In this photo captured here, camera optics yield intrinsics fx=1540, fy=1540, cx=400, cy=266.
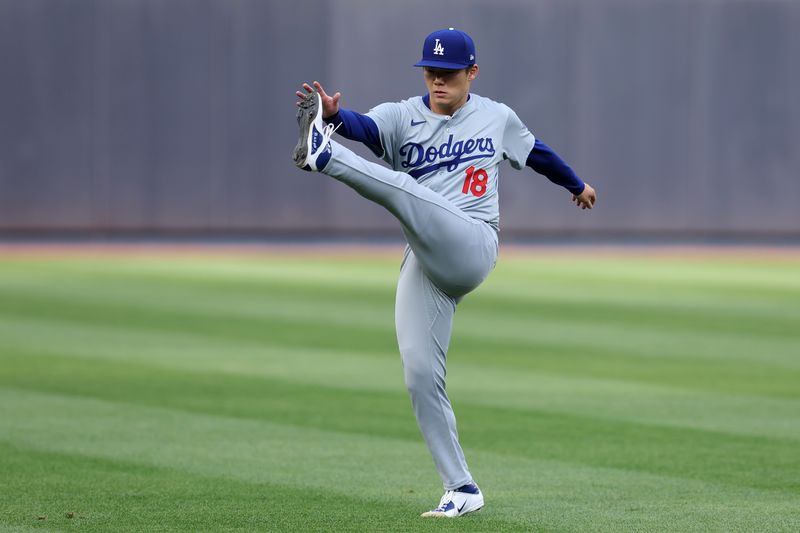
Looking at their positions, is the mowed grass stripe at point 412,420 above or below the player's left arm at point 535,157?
below

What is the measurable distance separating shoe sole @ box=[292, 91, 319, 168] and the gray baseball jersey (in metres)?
0.47

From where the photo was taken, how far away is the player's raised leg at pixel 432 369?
22.5 feet

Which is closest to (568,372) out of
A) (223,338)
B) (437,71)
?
(223,338)

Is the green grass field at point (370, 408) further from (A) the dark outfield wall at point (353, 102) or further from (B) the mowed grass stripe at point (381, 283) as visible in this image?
(A) the dark outfield wall at point (353, 102)

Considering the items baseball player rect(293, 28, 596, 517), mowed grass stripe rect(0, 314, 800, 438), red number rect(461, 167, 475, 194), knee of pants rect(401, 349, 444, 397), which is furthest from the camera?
mowed grass stripe rect(0, 314, 800, 438)

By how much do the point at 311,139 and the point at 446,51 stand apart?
83 centimetres

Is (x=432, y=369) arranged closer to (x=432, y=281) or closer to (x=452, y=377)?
(x=432, y=281)

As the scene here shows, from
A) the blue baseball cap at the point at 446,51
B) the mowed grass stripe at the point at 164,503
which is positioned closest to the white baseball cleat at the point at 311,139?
the blue baseball cap at the point at 446,51

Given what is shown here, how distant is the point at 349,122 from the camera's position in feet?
22.0

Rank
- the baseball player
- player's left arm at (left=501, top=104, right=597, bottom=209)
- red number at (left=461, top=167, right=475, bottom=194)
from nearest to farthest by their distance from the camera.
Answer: the baseball player < red number at (left=461, top=167, right=475, bottom=194) < player's left arm at (left=501, top=104, right=597, bottom=209)

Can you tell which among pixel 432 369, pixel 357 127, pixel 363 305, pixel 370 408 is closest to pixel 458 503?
pixel 432 369

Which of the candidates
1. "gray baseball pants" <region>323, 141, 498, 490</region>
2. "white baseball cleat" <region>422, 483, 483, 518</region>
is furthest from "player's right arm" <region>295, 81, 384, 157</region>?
"white baseball cleat" <region>422, 483, 483, 518</region>

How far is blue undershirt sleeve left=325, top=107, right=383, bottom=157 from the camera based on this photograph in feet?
21.9

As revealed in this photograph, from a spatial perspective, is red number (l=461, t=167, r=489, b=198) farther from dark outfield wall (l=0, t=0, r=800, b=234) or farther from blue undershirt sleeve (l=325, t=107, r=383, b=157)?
dark outfield wall (l=0, t=0, r=800, b=234)
